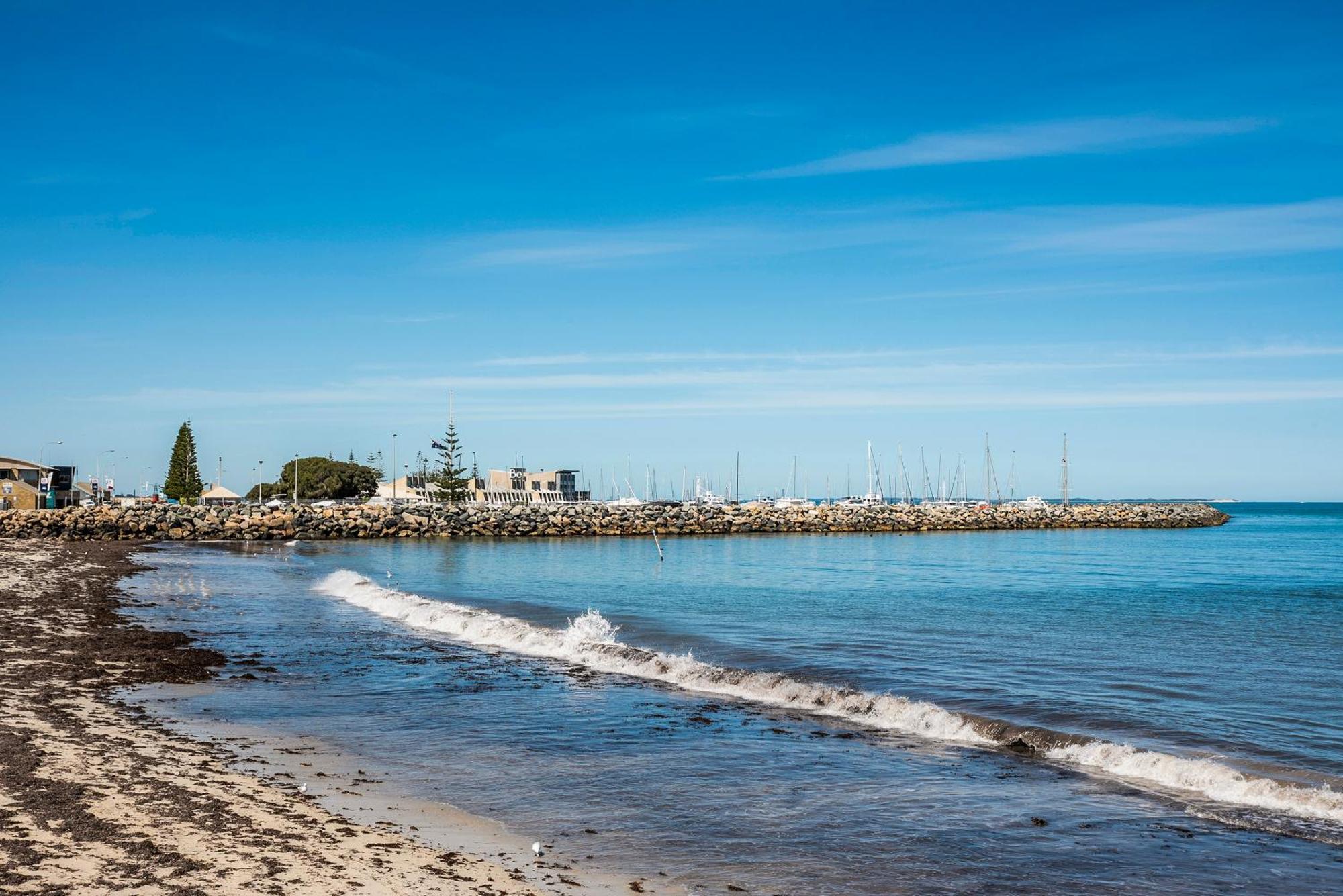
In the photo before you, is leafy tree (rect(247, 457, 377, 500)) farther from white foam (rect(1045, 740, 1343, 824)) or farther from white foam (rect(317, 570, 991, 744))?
white foam (rect(1045, 740, 1343, 824))

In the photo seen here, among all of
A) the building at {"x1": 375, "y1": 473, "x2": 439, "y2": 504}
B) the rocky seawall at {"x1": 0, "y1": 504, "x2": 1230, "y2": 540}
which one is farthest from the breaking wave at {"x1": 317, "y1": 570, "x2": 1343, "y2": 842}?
the building at {"x1": 375, "y1": 473, "x2": 439, "y2": 504}

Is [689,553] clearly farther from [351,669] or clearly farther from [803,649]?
[351,669]

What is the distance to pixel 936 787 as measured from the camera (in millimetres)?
10836

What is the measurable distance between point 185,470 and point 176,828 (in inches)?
5606

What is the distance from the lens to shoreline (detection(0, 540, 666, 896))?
7.09m

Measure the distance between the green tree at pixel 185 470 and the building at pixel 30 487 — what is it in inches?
679

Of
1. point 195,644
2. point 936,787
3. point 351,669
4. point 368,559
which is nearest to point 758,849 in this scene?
point 936,787

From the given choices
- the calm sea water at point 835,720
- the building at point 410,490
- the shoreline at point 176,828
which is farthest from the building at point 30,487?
the shoreline at point 176,828

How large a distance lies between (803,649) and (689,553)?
44289 millimetres

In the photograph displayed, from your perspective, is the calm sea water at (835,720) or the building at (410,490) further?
the building at (410,490)

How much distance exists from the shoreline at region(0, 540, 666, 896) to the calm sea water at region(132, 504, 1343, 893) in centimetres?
100

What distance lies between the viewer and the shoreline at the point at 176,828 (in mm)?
7090

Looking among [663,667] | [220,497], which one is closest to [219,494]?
[220,497]

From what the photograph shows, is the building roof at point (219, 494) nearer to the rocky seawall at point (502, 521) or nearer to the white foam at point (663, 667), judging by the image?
the rocky seawall at point (502, 521)
